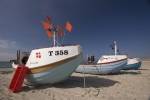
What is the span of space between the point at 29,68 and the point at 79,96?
3705mm

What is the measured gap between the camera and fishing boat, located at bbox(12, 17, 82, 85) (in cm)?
1113

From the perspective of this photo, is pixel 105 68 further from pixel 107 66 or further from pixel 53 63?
pixel 53 63

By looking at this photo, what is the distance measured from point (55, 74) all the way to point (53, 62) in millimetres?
767

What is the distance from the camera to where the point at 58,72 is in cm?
1130

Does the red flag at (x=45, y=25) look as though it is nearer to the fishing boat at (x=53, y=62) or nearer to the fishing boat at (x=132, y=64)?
the fishing boat at (x=53, y=62)

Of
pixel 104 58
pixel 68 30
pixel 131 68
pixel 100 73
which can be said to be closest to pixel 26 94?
pixel 68 30

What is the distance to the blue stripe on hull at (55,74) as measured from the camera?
1120 centimetres

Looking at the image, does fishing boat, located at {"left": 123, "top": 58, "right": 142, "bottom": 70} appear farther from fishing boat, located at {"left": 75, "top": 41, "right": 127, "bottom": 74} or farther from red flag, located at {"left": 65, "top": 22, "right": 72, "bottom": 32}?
red flag, located at {"left": 65, "top": 22, "right": 72, "bottom": 32}

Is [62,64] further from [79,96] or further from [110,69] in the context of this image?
[110,69]

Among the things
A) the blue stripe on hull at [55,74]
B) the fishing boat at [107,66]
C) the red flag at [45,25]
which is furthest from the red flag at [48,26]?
the fishing boat at [107,66]

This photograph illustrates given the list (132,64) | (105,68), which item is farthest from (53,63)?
(132,64)

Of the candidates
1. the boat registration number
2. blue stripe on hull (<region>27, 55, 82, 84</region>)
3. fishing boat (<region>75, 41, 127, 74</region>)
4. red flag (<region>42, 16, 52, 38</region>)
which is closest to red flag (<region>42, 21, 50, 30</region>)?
red flag (<region>42, 16, 52, 38</region>)

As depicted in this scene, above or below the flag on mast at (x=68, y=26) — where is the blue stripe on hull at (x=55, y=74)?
below

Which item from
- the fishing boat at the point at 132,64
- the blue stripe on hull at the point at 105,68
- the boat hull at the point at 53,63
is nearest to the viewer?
the boat hull at the point at 53,63
